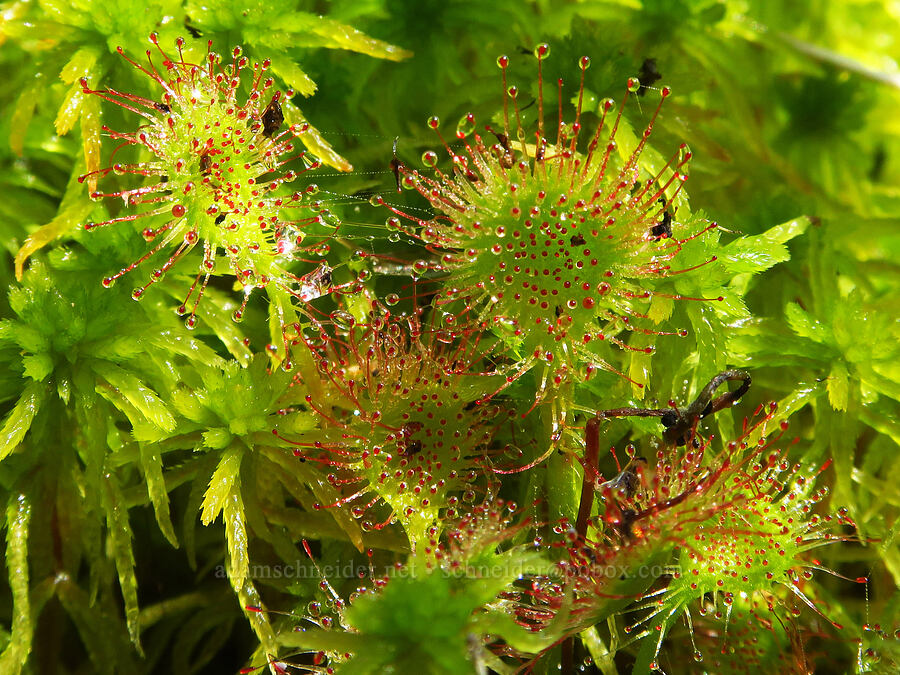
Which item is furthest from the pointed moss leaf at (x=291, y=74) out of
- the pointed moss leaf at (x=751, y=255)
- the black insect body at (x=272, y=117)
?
Result: the pointed moss leaf at (x=751, y=255)

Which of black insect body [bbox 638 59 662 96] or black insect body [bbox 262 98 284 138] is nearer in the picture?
black insect body [bbox 262 98 284 138]

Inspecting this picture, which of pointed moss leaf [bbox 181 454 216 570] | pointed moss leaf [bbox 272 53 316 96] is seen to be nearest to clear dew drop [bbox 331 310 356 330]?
pointed moss leaf [bbox 181 454 216 570]

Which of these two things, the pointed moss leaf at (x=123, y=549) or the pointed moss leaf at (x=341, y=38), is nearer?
the pointed moss leaf at (x=123, y=549)

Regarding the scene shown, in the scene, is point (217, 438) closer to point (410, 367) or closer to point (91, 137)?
point (410, 367)

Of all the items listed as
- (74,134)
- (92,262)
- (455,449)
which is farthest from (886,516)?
(74,134)

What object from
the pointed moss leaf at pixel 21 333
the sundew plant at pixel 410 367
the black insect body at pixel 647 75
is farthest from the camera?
the black insect body at pixel 647 75

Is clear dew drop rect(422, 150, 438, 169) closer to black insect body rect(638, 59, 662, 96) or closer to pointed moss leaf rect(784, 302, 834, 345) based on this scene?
black insect body rect(638, 59, 662, 96)

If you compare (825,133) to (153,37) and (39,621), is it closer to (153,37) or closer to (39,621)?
(153,37)

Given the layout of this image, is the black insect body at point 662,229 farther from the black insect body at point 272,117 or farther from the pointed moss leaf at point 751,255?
the black insect body at point 272,117
